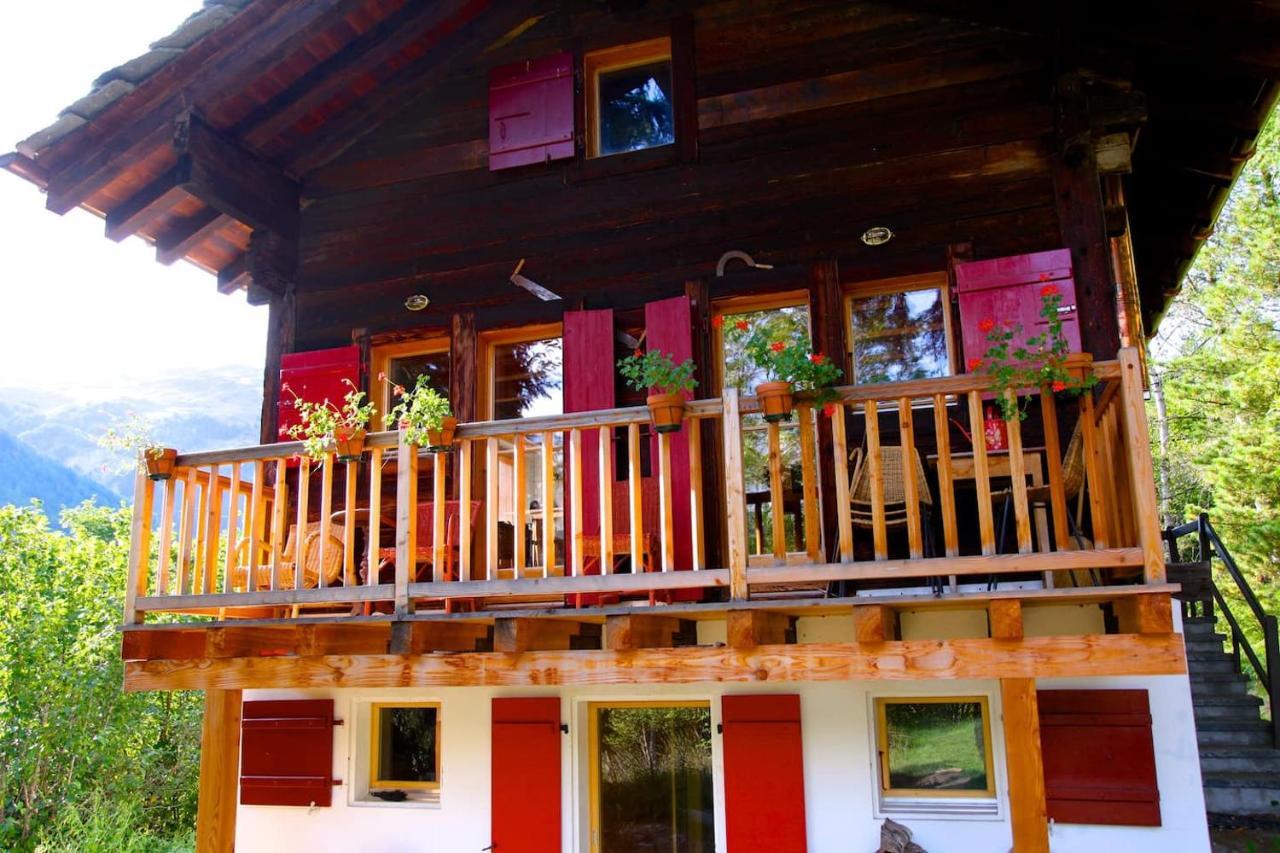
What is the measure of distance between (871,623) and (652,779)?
8.13 feet

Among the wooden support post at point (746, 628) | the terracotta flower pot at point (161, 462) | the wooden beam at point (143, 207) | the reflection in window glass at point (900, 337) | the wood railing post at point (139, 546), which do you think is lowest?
the wooden support post at point (746, 628)

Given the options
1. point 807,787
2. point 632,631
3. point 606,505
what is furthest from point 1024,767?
point 606,505

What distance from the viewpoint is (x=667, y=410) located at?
5.13 m

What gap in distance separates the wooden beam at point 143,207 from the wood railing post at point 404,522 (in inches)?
131

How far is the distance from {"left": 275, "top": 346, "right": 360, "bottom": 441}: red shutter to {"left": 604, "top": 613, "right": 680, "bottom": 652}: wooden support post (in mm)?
3366

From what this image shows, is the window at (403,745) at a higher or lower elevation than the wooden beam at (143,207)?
lower

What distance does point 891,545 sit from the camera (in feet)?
20.8

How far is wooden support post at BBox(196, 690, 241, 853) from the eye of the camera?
5910mm

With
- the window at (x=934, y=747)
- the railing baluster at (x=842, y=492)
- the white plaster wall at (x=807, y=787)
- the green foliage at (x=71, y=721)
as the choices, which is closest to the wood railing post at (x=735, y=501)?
the railing baluster at (x=842, y=492)

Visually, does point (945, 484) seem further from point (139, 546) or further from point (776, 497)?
point (139, 546)

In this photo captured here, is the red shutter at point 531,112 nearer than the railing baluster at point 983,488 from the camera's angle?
No

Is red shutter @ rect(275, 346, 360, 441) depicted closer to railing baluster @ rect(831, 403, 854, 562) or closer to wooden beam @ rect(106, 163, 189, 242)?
wooden beam @ rect(106, 163, 189, 242)

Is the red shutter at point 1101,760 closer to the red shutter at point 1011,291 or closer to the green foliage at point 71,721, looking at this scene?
the red shutter at point 1011,291

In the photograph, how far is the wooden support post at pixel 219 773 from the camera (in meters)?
5.91
